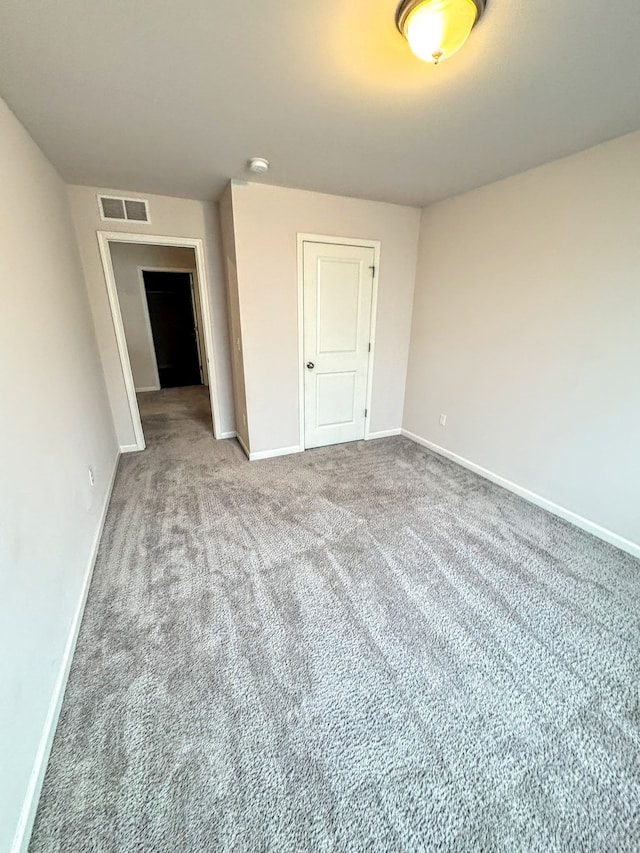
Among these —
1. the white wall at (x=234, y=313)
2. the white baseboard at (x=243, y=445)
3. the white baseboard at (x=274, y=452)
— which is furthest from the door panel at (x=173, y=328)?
the white baseboard at (x=274, y=452)

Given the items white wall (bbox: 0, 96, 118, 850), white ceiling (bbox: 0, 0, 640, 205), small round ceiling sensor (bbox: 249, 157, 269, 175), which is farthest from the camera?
small round ceiling sensor (bbox: 249, 157, 269, 175)

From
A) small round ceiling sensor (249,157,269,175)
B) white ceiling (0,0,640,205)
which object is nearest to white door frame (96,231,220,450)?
white ceiling (0,0,640,205)

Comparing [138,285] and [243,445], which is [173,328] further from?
[243,445]

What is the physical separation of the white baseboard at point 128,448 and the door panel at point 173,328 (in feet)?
10.4

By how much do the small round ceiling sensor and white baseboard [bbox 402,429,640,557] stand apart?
9.47ft

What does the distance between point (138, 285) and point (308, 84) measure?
16.5 ft

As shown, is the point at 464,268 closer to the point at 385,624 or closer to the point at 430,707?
the point at 385,624

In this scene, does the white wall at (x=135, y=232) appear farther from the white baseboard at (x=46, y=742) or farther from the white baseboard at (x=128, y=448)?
the white baseboard at (x=46, y=742)

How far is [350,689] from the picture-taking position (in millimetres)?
1322

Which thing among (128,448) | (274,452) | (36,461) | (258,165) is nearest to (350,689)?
(36,461)

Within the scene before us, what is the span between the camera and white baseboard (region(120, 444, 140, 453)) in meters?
3.49

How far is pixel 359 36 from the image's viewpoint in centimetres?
124

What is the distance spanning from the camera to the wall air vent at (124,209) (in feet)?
9.39

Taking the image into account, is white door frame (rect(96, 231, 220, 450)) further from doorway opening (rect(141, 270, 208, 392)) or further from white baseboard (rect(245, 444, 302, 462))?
doorway opening (rect(141, 270, 208, 392))
